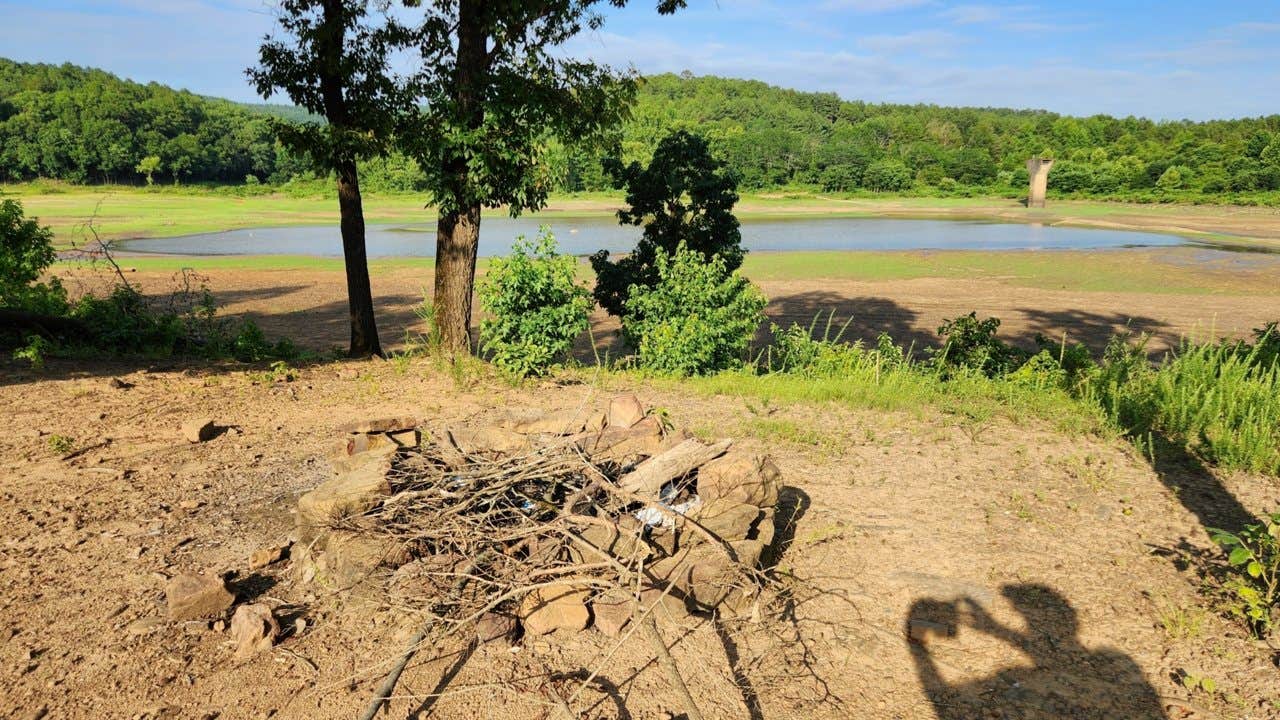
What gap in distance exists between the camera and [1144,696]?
357 cm

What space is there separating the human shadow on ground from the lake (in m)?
27.0

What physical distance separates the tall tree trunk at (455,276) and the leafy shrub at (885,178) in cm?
7677

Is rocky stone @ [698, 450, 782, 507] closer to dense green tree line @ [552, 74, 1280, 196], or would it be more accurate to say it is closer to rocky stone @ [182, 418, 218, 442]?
rocky stone @ [182, 418, 218, 442]

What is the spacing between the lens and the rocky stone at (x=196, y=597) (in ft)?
13.1

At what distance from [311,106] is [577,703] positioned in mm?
9578

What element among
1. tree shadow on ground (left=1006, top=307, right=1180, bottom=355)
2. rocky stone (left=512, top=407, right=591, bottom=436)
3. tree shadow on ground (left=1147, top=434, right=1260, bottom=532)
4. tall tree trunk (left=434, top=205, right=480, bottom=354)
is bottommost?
tree shadow on ground (left=1006, top=307, right=1180, bottom=355)

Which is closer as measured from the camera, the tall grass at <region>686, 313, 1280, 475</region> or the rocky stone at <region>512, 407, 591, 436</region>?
the rocky stone at <region>512, 407, 591, 436</region>

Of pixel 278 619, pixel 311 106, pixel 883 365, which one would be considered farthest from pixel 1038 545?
→ pixel 311 106

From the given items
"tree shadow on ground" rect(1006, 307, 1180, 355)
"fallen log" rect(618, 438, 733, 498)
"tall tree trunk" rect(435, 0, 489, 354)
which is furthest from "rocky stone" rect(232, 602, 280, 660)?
"tree shadow on ground" rect(1006, 307, 1180, 355)

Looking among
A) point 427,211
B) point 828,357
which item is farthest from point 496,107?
point 427,211

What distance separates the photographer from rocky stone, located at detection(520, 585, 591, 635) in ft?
13.1

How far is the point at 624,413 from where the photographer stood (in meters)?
5.61

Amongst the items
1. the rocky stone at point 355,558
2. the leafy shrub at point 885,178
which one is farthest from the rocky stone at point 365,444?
the leafy shrub at point 885,178

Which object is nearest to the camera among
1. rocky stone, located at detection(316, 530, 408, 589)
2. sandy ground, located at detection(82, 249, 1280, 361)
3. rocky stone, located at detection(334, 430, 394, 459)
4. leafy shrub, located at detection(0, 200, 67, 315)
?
rocky stone, located at detection(316, 530, 408, 589)
